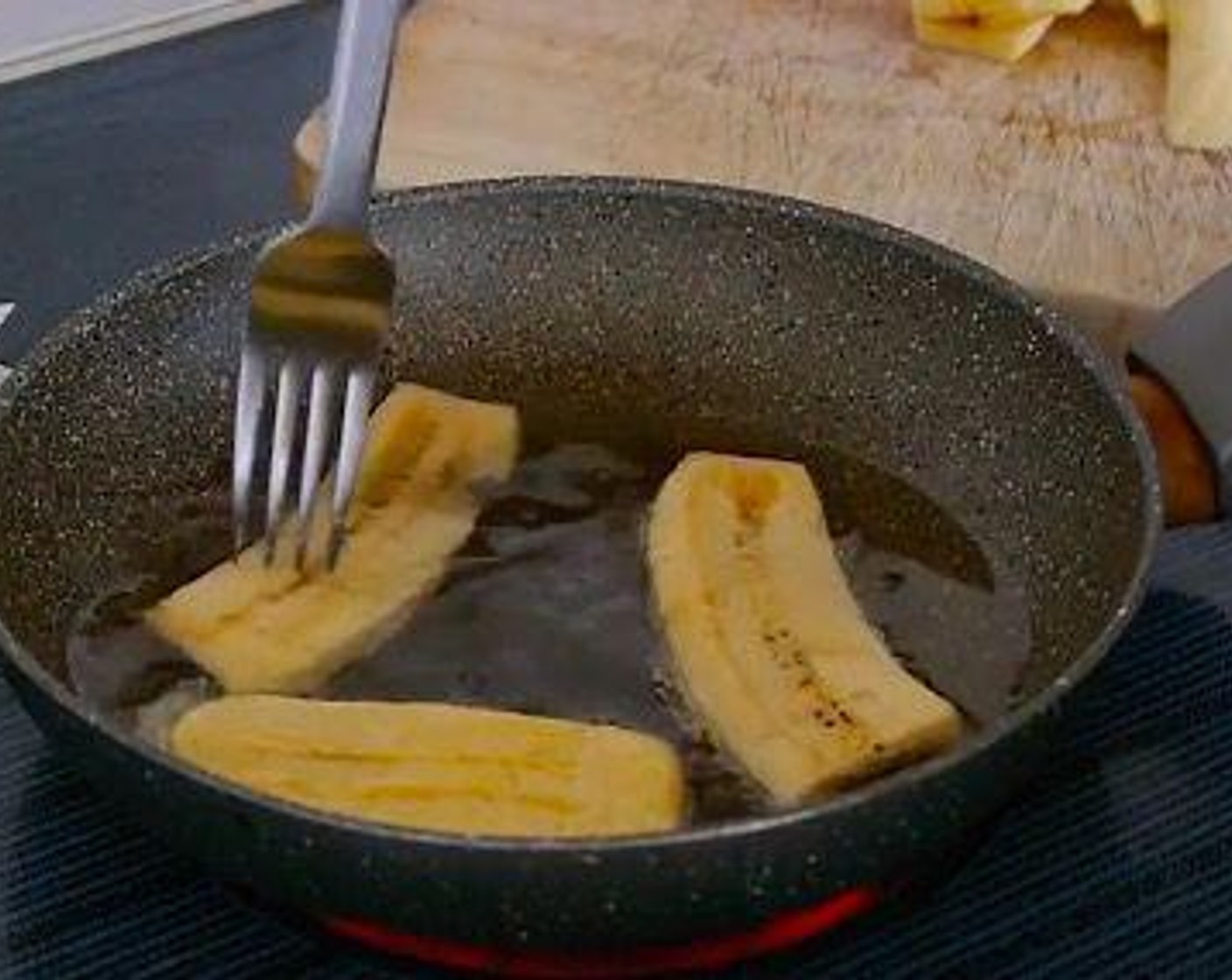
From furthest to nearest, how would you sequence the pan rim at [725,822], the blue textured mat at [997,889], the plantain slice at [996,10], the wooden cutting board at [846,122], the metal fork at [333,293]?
the plantain slice at [996,10] → the wooden cutting board at [846,122] → the metal fork at [333,293] → the blue textured mat at [997,889] → the pan rim at [725,822]

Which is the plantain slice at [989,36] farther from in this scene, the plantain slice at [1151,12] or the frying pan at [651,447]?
the frying pan at [651,447]

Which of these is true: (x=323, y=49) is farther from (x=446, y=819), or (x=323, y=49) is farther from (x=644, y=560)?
(x=446, y=819)

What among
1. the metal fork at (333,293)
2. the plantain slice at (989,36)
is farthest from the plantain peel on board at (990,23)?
the metal fork at (333,293)

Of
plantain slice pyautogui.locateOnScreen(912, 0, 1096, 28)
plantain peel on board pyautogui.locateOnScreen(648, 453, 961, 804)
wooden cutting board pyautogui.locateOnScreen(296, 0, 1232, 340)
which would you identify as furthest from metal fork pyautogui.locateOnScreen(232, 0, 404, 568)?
plantain slice pyautogui.locateOnScreen(912, 0, 1096, 28)

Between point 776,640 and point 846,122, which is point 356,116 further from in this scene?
point 846,122

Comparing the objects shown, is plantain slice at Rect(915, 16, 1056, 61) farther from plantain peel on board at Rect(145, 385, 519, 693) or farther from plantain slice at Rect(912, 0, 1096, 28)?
A: plantain peel on board at Rect(145, 385, 519, 693)

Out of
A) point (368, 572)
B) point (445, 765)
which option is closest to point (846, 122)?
point (368, 572)

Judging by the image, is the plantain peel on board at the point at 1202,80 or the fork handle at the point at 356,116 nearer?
the fork handle at the point at 356,116
